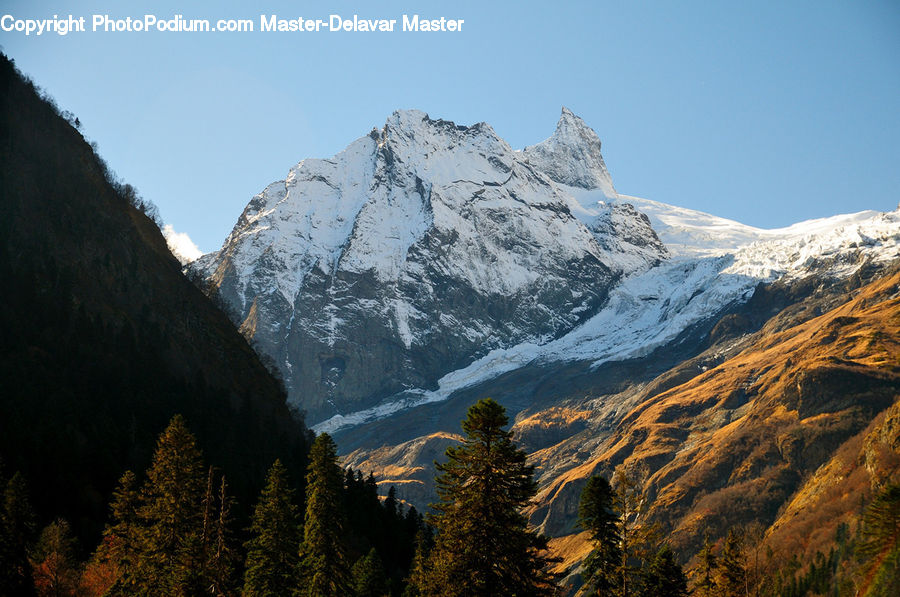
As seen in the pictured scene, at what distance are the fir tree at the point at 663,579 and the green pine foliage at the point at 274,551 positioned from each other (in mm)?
24925

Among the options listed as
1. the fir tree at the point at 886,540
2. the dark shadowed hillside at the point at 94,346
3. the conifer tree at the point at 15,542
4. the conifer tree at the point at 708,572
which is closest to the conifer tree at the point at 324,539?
the conifer tree at the point at 15,542

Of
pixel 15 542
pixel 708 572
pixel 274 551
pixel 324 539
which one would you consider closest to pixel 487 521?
pixel 324 539

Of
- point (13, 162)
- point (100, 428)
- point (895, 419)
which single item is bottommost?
point (895, 419)

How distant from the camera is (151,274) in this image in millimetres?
161375

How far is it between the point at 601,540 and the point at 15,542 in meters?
38.5

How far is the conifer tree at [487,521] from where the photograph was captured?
39.2 metres

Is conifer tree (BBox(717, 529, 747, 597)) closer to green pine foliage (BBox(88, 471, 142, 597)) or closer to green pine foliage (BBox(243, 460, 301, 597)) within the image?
green pine foliage (BBox(243, 460, 301, 597))

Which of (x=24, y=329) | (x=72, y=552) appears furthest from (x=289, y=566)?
(x=24, y=329)

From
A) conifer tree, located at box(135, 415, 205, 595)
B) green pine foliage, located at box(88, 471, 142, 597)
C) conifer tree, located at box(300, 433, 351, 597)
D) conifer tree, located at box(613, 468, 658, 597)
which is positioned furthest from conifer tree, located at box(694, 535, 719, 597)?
green pine foliage, located at box(88, 471, 142, 597)

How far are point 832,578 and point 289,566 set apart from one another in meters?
127

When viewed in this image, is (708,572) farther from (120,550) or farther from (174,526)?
(120,550)

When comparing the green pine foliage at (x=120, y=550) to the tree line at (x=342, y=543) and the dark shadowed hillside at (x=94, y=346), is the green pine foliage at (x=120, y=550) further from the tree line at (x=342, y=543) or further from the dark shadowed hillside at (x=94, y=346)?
the dark shadowed hillside at (x=94, y=346)

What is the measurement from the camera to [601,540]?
52406 millimetres

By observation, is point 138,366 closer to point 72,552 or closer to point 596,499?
point 72,552
